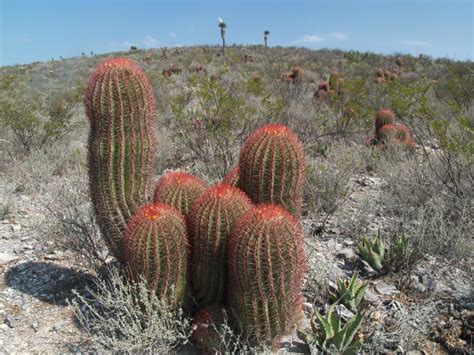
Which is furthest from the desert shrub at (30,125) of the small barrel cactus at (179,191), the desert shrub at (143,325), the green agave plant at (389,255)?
the green agave plant at (389,255)

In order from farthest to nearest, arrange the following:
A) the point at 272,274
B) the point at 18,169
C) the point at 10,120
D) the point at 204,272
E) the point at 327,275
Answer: the point at 10,120 < the point at 18,169 < the point at 327,275 < the point at 204,272 < the point at 272,274

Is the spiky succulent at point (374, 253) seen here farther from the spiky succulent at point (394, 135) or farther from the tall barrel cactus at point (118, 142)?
the spiky succulent at point (394, 135)


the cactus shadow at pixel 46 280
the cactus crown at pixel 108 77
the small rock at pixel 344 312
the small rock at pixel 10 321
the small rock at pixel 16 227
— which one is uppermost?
the cactus crown at pixel 108 77

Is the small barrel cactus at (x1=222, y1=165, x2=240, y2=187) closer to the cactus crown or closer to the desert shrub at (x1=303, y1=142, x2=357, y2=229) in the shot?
the cactus crown

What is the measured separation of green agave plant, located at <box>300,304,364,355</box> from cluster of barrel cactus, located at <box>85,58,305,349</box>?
21cm

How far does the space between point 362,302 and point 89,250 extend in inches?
102

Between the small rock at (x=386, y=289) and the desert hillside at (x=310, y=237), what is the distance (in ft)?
0.06

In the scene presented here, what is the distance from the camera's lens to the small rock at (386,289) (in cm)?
393

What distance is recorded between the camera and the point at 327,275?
402 centimetres

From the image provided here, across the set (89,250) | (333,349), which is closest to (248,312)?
(333,349)

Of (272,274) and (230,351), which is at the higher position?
(272,274)

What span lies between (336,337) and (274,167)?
1310mm

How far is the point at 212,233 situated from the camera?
3.12 m

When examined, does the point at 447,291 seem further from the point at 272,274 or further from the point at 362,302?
the point at 272,274
